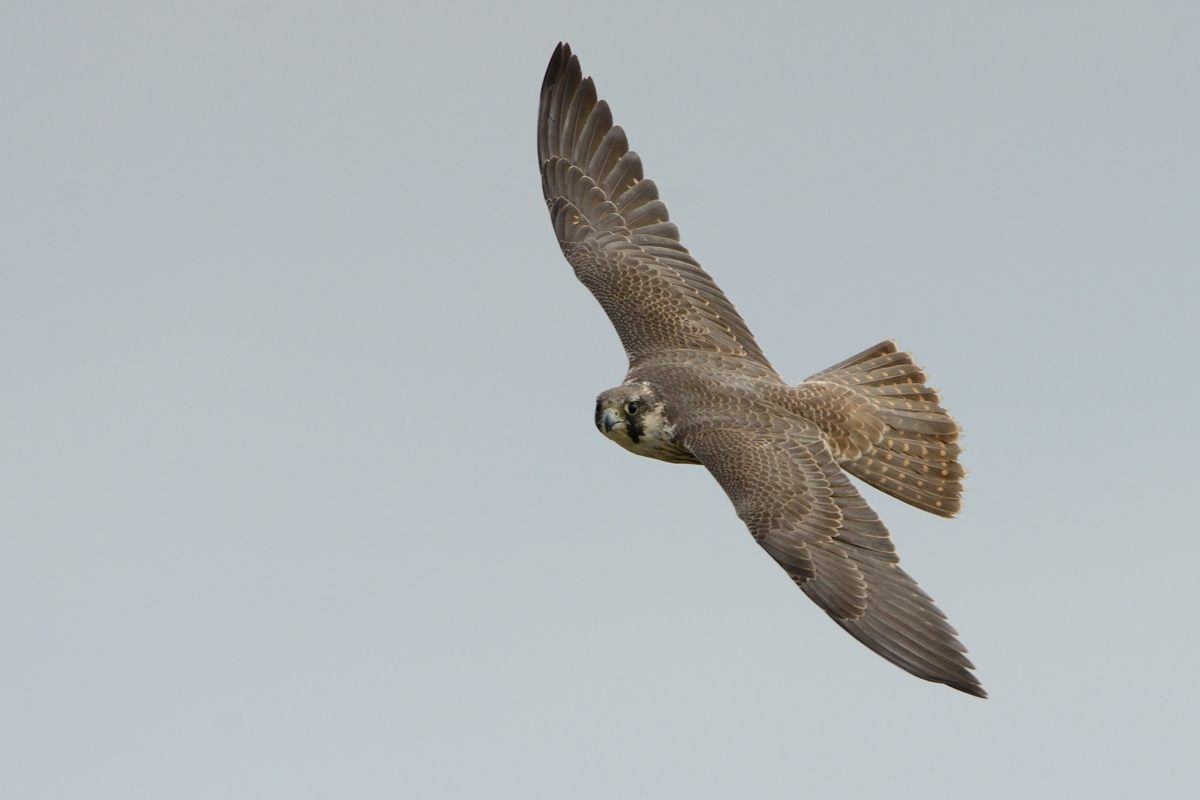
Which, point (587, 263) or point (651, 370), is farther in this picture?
point (587, 263)

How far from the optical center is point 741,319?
1543cm

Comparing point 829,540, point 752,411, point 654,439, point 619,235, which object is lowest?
point 829,540

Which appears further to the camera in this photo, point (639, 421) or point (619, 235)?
point (619, 235)

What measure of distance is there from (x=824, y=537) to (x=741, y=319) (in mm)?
2928

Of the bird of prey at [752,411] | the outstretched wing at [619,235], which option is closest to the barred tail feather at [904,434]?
the bird of prey at [752,411]

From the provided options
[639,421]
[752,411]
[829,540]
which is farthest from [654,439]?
[829,540]

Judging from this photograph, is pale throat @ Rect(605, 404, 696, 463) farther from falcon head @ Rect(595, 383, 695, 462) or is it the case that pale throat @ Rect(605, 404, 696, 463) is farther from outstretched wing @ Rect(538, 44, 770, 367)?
outstretched wing @ Rect(538, 44, 770, 367)

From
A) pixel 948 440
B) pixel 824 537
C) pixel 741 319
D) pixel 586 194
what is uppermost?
pixel 586 194

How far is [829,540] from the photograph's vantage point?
12953 mm

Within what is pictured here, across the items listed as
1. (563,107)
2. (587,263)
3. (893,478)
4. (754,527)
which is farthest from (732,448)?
(563,107)

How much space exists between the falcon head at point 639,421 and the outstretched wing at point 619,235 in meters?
0.90

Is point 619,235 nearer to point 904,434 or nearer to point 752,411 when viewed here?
point 752,411

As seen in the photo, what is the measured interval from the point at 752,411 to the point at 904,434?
58.1 inches

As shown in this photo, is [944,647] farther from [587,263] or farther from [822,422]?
[587,263]
